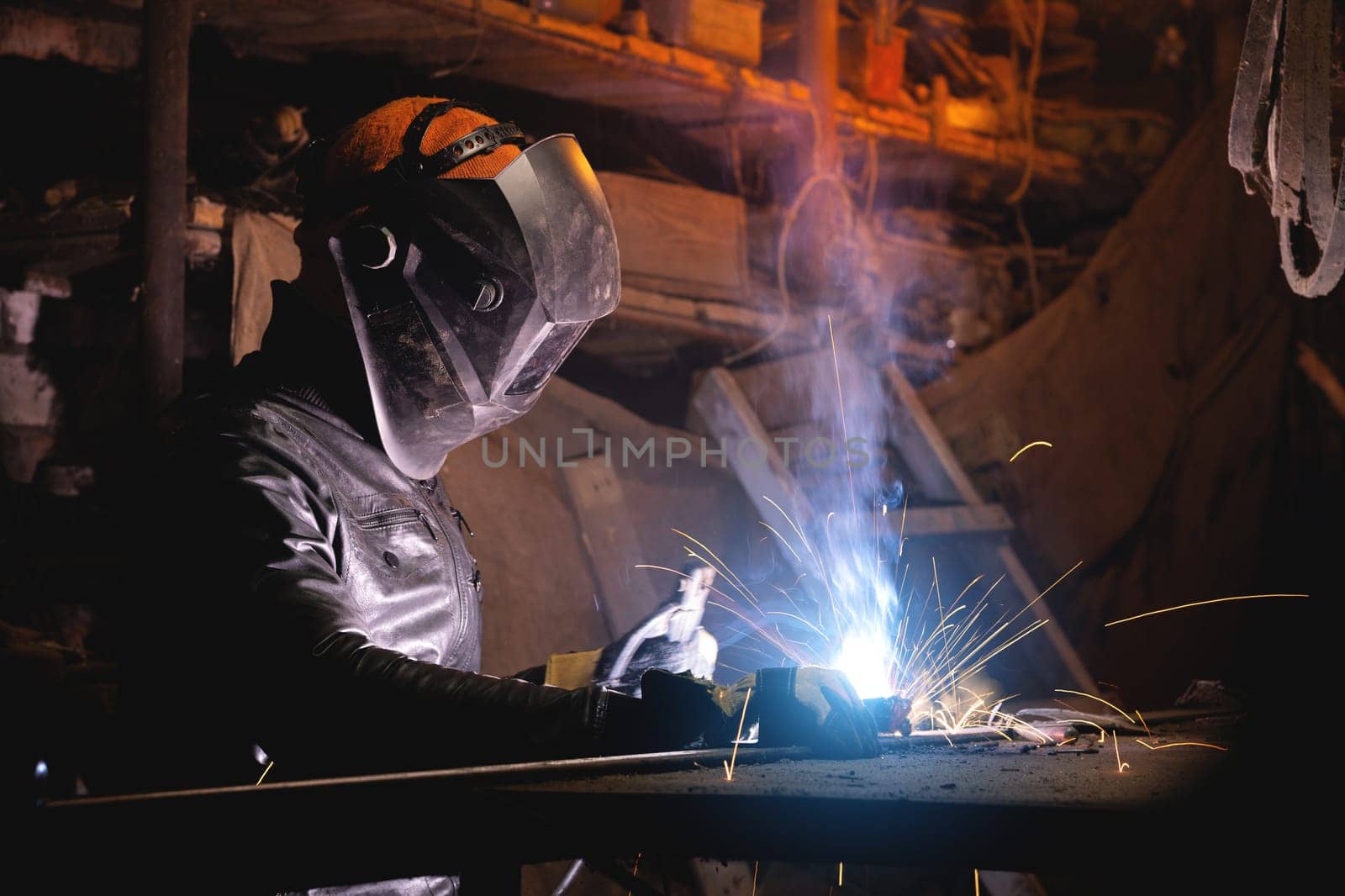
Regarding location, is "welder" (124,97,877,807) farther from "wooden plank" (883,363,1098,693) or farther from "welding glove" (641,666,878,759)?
"wooden plank" (883,363,1098,693)

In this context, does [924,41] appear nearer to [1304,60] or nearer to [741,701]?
[1304,60]

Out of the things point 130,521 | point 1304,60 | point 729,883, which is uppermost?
point 1304,60

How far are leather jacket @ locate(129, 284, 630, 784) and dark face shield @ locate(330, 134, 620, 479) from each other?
0.26 ft

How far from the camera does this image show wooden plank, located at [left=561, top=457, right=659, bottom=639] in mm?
4164

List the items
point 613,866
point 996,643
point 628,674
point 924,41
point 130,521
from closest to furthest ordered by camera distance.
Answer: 1. point 130,521
2. point 628,674
3. point 613,866
4. point 996,643
5. point 924,41

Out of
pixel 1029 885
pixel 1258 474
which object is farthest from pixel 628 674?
pixel 1258 474

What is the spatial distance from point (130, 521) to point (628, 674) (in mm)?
1016

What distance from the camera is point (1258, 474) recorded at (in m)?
5.31

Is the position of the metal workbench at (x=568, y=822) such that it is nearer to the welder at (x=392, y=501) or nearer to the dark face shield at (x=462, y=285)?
the welder at (x=392, y=501)

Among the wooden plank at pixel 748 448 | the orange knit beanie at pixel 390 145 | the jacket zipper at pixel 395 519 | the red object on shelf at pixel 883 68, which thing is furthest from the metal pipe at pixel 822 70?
the jacket zipper at pixel 395 519

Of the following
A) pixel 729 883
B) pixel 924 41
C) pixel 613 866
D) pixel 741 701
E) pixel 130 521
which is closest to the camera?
pixel 741 701

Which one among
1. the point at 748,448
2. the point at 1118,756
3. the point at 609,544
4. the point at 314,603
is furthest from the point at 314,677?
the point at 748,448

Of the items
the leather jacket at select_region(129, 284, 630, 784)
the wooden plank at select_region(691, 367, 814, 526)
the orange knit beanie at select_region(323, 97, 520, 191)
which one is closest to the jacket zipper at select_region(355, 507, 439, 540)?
the leather jacket at select_region(129, 284, 630, 784)

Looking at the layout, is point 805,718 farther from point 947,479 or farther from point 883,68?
point 883,68
